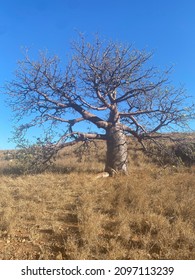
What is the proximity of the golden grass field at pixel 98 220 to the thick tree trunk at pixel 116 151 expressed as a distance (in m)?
2.20

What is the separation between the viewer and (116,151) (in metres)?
11.9

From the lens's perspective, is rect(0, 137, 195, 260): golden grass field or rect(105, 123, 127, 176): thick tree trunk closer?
rect(0, 137, 195, 260): golden grass field

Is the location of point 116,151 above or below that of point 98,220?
above

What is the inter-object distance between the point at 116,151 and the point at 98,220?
6196 mm

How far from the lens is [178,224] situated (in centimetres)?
547

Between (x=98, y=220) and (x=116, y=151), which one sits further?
(x=116, y=151)

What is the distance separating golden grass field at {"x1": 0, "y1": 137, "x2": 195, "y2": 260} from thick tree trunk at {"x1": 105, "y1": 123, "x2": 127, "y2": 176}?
2.20m

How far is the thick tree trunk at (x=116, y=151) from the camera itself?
1185 centimetres

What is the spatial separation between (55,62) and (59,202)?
21.4 feet

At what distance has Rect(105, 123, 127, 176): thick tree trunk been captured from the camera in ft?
38.9

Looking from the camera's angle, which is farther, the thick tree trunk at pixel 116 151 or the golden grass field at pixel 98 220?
the thick tree trunk at pixel 116 151

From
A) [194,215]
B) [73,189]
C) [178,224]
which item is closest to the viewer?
[178,224]
